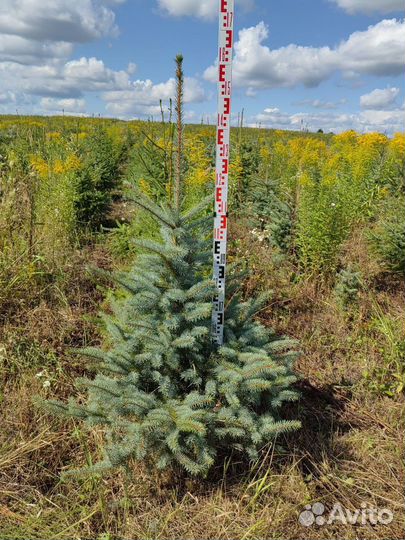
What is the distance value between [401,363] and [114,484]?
258 cm

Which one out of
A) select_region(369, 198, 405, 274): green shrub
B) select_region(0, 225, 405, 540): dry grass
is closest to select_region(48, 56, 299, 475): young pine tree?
select_region(0, 225, 405, 540): dry grass

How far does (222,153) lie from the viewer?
2744mm

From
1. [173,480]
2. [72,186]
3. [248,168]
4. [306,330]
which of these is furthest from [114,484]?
[248,168]

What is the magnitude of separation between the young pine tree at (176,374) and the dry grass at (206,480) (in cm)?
21

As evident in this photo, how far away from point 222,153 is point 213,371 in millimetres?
1401

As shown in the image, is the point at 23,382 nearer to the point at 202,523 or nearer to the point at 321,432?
the point at 202,523

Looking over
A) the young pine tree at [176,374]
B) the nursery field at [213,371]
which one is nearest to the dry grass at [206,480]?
the nursery field at [213,371]

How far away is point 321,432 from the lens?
3.17m

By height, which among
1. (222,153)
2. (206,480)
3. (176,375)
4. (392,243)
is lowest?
(206,480)

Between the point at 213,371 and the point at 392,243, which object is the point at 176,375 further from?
the point at 392,243

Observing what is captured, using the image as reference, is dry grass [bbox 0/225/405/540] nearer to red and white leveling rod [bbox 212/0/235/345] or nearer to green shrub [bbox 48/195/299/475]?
green shrub [bbox 48/195/299/475]

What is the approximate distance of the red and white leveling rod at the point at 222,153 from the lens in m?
2.57

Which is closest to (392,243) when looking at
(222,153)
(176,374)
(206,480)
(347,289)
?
(347,289)

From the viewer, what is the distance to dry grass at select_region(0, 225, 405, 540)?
2461 millimetres
